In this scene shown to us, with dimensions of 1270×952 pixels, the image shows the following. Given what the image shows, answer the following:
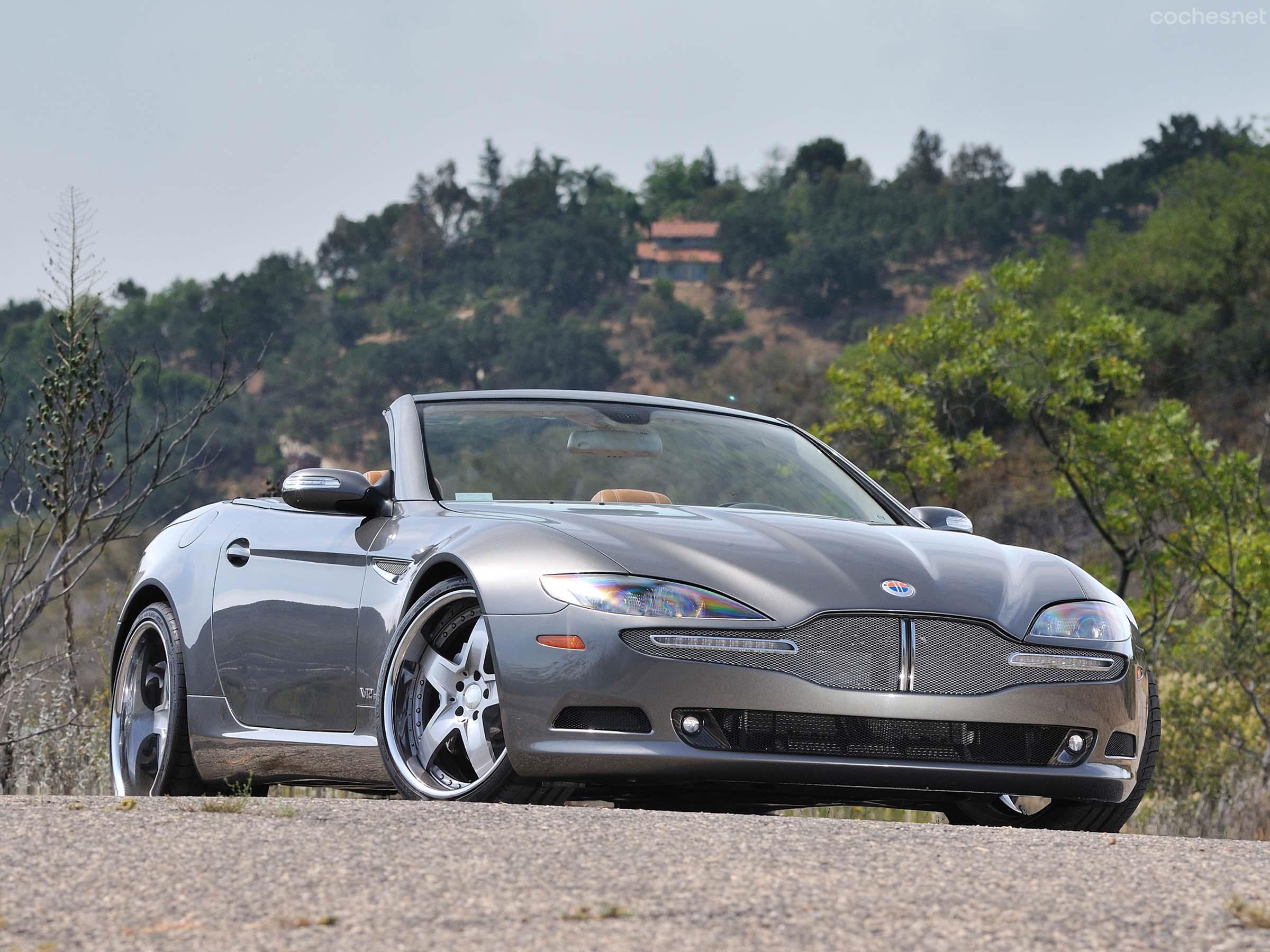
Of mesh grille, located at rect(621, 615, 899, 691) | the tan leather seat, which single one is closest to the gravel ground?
mesh grille, located at rect(621, 615, 899, 691)

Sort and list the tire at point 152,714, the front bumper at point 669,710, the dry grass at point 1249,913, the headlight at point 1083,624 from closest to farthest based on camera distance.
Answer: the dry grass at point 1249,913
the front bumper at point 669,710
the headlight at point 1083,624
the tire at point 152,714

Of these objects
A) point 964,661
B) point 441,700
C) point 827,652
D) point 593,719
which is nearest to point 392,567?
point 441,700

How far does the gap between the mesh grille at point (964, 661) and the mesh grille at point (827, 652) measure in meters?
0.08

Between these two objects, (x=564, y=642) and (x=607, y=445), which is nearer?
(x=564, y=642)

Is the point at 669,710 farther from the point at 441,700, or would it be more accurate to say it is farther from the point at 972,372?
the point at 972,372

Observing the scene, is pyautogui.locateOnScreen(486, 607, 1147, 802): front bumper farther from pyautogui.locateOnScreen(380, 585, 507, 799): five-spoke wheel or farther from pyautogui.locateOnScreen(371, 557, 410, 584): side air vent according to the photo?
pyautogui.locateOnScreen(371, 557, 410, 584): side air vent

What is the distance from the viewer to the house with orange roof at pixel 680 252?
13312 cm

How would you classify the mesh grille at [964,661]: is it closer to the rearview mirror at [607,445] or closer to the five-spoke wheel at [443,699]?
the five-spoke wheel at [443,699]

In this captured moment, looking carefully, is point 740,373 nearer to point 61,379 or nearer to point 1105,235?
point 1105,235

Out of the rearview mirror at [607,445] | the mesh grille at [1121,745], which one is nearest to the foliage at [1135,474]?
Result: the rearview mirror at [607,445]

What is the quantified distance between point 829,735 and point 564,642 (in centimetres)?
74

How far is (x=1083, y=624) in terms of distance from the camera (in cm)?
525

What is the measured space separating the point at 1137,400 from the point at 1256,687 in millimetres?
34696

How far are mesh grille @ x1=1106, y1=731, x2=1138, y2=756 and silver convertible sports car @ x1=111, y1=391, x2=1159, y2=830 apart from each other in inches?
0.6
